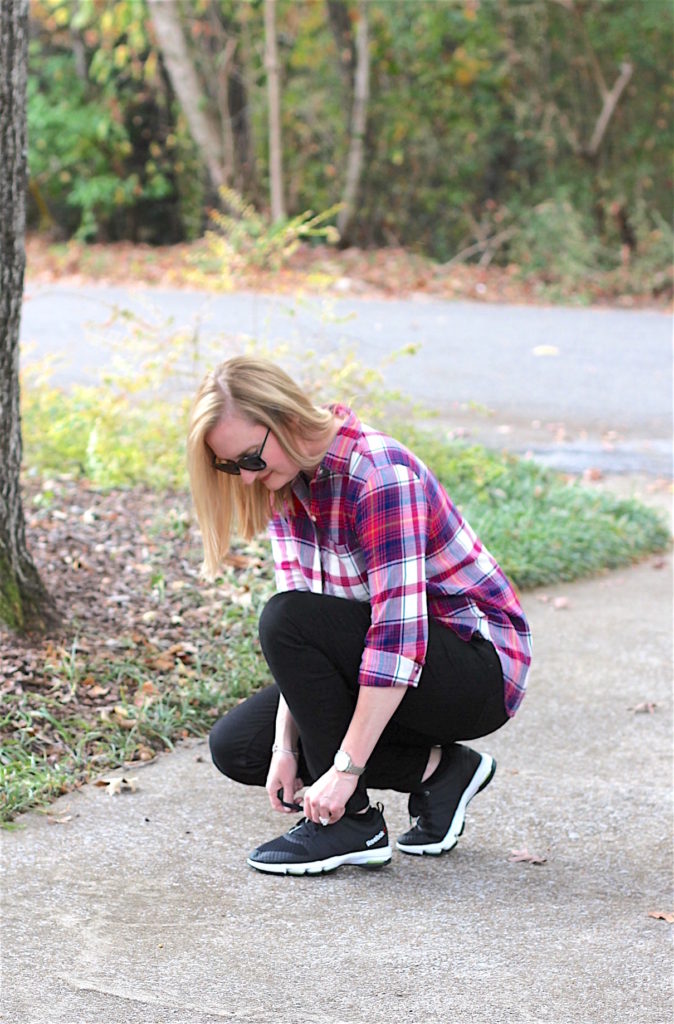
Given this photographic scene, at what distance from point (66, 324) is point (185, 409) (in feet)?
15.9

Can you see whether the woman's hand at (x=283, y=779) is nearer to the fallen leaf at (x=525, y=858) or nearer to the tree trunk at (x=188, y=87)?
the fallen leaf at (x=525, y=858)

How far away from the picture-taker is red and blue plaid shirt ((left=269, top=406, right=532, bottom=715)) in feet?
9.68

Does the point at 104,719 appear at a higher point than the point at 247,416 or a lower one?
lower

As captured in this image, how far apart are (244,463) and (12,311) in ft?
4.65

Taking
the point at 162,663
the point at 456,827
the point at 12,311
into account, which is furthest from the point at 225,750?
the point at 12,311

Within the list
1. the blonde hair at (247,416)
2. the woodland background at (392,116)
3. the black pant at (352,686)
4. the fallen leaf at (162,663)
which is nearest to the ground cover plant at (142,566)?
the fallen leaf at (162,663)

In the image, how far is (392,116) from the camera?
49.1ft

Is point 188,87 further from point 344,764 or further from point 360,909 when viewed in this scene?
point 360,909

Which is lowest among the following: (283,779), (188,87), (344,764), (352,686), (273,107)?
(283,779)

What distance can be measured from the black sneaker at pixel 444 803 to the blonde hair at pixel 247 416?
2.62 ft

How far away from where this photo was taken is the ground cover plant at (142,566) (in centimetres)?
388

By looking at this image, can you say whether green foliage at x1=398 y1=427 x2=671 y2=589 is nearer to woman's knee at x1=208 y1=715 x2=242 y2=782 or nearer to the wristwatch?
woman's knee at x1=208 y1=715 x2=242 y2=782

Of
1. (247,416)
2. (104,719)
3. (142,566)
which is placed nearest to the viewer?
(247,416)

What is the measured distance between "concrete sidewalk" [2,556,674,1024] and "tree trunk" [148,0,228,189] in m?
11.5
